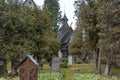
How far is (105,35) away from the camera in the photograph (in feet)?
94.8

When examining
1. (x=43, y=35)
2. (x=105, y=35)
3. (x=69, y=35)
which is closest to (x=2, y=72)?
(x=43, y=35)

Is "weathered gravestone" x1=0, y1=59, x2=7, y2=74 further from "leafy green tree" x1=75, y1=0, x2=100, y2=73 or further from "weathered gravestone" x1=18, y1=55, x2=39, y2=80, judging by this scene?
"weathered gravestone" x1=18, y1=55, x2=39, y2=80

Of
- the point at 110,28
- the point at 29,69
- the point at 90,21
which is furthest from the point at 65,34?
the point at 29,69

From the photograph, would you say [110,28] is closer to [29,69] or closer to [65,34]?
[29,69]

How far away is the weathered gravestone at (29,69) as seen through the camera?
12.9 meters

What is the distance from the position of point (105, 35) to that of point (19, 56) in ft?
27.8

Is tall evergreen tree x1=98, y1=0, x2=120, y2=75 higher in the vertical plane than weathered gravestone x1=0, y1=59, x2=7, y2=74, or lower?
higher

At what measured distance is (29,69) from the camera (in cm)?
1301

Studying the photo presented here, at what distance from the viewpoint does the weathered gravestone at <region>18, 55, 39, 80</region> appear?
12938 mm

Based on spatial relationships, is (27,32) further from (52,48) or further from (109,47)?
(52,48)

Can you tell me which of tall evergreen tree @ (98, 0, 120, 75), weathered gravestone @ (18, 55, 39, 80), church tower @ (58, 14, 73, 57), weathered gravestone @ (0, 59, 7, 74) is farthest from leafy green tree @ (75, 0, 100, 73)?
church tower @ (58, 14, 73, 57)

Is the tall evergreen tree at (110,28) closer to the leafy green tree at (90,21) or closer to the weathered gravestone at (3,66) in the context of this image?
the leafy green tree at (90,21)

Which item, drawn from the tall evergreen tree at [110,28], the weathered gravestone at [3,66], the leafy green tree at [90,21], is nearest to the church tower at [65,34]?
the leafy green tree at [90,21]

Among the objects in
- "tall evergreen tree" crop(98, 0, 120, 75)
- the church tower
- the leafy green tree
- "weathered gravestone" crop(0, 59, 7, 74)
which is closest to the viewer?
"tall evergreen tree" crop(98, 0, 120, 75)
